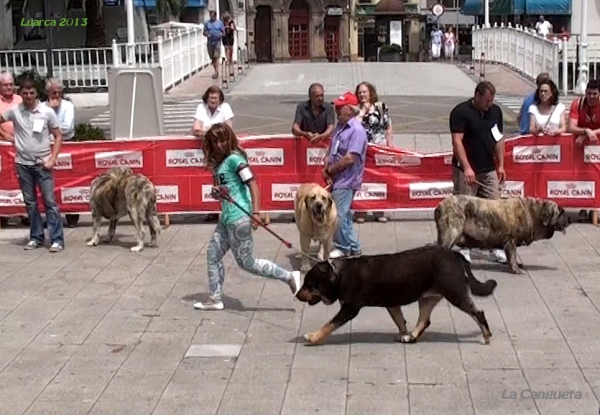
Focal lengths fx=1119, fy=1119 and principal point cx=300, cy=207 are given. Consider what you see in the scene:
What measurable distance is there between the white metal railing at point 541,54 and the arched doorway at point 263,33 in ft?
77.8

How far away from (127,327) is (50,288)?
1523 mm

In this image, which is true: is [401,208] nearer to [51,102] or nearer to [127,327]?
[51,102]

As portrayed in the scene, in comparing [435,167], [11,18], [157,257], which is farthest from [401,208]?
[11,18]

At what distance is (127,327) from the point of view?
826 cm

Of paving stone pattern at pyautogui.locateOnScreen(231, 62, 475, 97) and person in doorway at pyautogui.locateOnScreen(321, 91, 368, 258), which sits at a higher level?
person in doorway at pyautogui.locateOnScreen(321, 91, 368, 258)

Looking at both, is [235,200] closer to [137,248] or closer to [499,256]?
[137,248]

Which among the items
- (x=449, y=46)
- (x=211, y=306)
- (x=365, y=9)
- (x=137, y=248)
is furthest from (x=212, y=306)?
(x=365, y=9)

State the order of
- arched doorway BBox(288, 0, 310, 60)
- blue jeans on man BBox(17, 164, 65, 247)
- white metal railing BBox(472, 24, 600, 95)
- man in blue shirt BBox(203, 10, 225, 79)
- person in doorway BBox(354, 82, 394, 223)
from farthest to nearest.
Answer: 1. arched doorway BBox(288, 0, 310, 60)
2. man in blue shirt BBox(203, 10, 225, 79)
3. white metal railing BBox(472, 24, 600, 95)
4. person in doorway BBox(354, 82, 394, 223)
5. blue jeans on man BBox(17, 164, 65, 247)

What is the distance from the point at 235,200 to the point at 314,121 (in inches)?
136

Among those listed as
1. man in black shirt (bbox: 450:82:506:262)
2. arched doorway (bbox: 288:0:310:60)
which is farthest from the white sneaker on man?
arched doorway (bbox: 288:0:310:60)

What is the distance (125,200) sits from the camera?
438 inches

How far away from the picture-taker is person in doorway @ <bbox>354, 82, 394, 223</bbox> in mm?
12141

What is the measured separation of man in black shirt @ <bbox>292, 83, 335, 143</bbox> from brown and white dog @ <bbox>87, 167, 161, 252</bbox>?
5.78 ft

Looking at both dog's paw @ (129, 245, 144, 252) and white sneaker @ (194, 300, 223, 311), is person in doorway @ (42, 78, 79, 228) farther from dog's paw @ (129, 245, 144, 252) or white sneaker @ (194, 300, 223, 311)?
white sneaker @ (194, 300, 223, 311)
